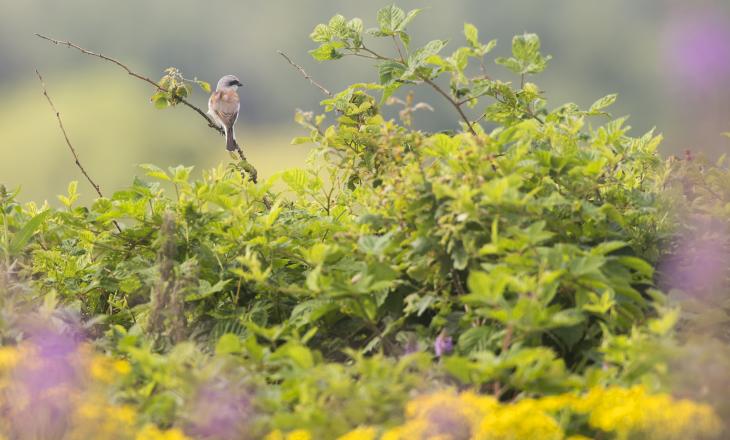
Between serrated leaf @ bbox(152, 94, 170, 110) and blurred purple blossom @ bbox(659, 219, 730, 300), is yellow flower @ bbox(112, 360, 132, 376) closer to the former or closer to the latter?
blurred purple blossom @ bbox(659, 219, 730, 300)

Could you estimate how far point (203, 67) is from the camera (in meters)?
147

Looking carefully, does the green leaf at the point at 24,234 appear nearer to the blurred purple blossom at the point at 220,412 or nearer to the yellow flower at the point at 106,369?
the yellow flower at the point at 106,369

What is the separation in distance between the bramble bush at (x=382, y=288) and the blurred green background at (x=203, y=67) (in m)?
83.2

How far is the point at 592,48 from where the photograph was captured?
466 feet

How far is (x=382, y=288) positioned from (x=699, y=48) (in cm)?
158

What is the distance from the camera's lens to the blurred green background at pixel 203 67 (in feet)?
371

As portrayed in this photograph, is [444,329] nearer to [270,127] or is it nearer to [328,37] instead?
[328,37]

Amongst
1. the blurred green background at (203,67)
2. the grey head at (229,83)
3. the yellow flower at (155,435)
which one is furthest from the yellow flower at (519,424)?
the blurred green background at (203,67)

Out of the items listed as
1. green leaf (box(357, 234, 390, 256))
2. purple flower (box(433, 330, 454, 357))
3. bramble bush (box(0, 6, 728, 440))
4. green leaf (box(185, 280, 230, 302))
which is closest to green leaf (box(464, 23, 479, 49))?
bramble bush (box(0, 6, 728, 440))

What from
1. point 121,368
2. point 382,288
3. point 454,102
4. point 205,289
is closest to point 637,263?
point 382,288

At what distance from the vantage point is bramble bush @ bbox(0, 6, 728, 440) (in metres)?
2.60

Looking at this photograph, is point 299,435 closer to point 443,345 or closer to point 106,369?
point 106,369

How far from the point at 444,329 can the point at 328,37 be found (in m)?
1.79

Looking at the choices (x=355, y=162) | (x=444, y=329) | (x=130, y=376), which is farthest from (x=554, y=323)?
(x=355, y=162)
